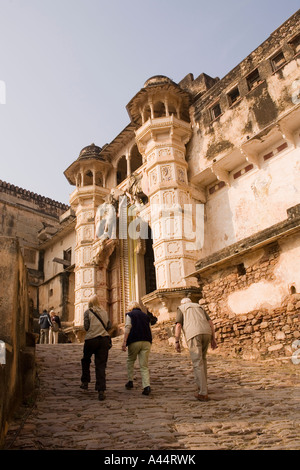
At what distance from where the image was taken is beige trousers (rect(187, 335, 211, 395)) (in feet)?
18.3

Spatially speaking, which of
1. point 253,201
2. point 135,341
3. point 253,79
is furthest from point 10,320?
point 253,79

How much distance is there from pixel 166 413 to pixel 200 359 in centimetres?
115

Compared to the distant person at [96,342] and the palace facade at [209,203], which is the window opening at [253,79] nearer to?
the palace facade at [209,203]

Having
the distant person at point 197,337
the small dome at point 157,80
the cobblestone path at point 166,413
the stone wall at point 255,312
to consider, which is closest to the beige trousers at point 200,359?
the distant person at point 197,337

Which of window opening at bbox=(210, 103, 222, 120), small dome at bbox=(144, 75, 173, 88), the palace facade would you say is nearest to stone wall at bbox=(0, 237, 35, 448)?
the palace facade

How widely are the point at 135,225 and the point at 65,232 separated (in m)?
8.60

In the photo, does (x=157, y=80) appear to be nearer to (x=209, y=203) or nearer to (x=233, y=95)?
(x=233, y=95)

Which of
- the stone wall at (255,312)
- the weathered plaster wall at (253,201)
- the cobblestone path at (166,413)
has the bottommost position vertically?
the cobblestone path at (166,413)

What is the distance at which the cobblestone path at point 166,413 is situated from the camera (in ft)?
12.0

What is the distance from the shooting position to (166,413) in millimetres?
4723

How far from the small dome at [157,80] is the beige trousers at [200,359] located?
40.3 ft

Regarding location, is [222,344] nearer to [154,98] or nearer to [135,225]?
[135,225]

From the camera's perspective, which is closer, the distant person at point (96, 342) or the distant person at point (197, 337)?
the distant person at point (197, 337)

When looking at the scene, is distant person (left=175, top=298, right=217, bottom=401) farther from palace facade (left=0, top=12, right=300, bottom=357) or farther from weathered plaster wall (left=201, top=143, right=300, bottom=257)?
weathered plaster wall (left=201, top=143, right=300, bottom=257)
